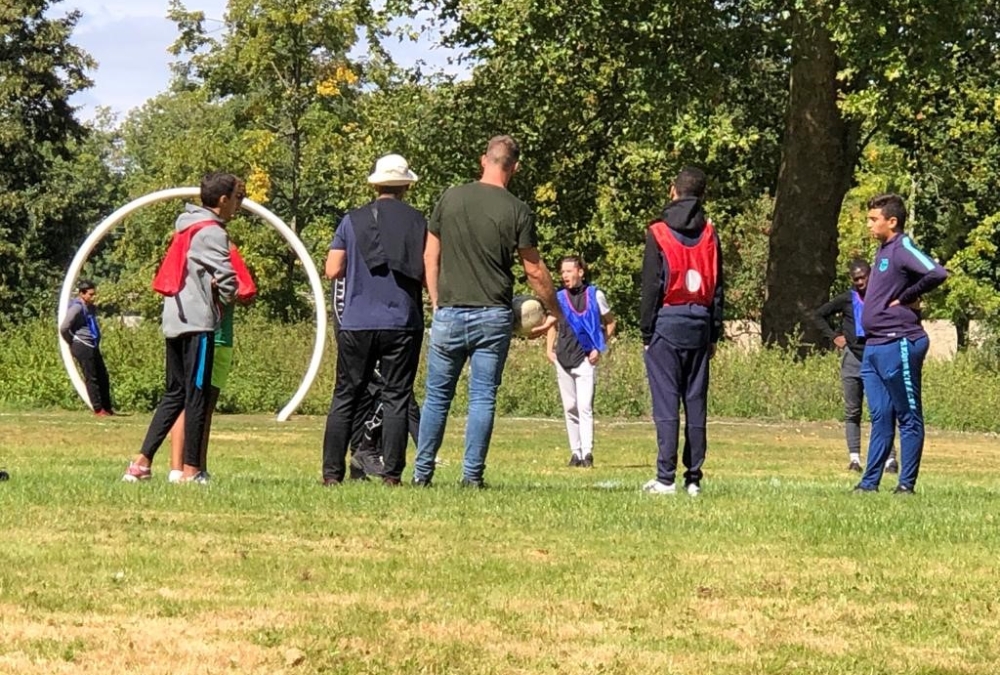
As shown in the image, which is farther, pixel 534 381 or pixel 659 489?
pixel 534 381

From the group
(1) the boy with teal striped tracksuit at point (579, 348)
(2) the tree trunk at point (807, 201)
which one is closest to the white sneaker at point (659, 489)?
(1) the boy with teal striped tracksuit at point (579, 348)

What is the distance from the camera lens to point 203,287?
10.9 meters

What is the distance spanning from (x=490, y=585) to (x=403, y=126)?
96.3ft

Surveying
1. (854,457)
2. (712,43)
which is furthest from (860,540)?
(712,43)

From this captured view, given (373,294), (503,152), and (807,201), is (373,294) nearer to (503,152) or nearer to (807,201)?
(503,152)

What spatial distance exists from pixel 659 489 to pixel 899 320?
1.98m

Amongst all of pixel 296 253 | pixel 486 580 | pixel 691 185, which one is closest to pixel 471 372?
pixel 691 185

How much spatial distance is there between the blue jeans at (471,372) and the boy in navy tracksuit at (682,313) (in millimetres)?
939

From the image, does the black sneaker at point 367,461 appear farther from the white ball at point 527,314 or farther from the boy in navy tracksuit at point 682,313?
the boy in navy tracksuit at point 682,313

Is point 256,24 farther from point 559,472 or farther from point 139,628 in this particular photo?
point 139,628

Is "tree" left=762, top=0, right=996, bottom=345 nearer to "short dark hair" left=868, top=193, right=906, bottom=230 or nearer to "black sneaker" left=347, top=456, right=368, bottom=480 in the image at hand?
"short dark hair" left=868, top=193, right=906, bottom=230

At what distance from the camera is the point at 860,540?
27.9 feet

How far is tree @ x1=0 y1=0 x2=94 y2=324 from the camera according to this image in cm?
5944

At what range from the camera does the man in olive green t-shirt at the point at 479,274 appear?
10.6m
